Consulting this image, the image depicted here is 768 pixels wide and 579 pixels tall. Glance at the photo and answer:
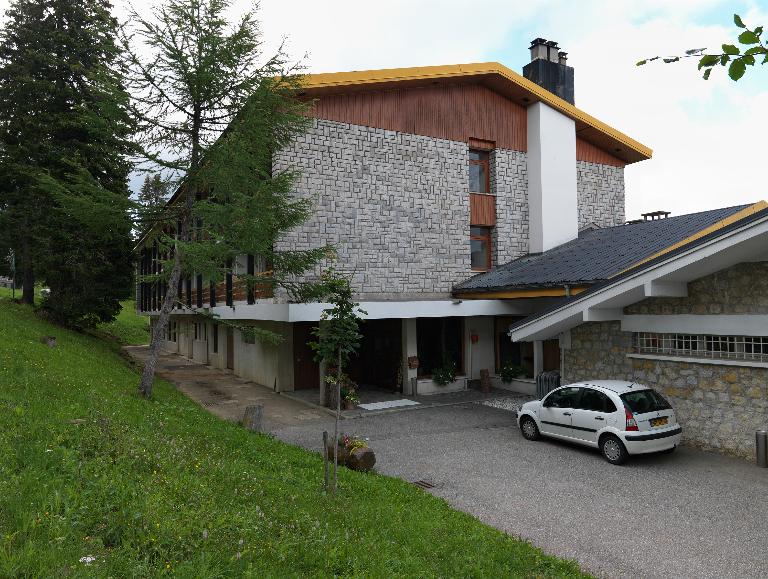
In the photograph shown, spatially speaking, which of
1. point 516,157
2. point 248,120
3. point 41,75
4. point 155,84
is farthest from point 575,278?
point 41,75

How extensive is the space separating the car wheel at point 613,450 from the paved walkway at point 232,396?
774 centimetres

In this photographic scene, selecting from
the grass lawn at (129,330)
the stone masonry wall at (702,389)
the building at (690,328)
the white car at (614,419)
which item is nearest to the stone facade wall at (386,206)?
the building at (690,328)

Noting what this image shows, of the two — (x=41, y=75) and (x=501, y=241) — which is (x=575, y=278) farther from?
(x=41, y=75)

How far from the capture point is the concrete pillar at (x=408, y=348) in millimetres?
18469

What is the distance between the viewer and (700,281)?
11242 mm

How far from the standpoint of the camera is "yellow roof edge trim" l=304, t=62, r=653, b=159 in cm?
1678

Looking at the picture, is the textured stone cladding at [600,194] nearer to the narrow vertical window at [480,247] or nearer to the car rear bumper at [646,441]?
the narrow vertical window at [480,247]

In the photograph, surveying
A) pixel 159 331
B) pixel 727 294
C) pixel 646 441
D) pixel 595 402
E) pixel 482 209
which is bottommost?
pixel 646 441

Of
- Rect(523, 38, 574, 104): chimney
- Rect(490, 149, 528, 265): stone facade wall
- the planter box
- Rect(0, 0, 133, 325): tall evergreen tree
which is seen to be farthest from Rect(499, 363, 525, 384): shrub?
Rect(0, 0, 133, 325): tall evergreen tree

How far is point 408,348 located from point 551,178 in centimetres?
936

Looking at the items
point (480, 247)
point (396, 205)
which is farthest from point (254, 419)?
point (480, 247)

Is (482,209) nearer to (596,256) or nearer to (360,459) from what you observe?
(596,256)

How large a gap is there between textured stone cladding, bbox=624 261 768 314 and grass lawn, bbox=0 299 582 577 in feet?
24.4

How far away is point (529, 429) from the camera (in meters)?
12.3
